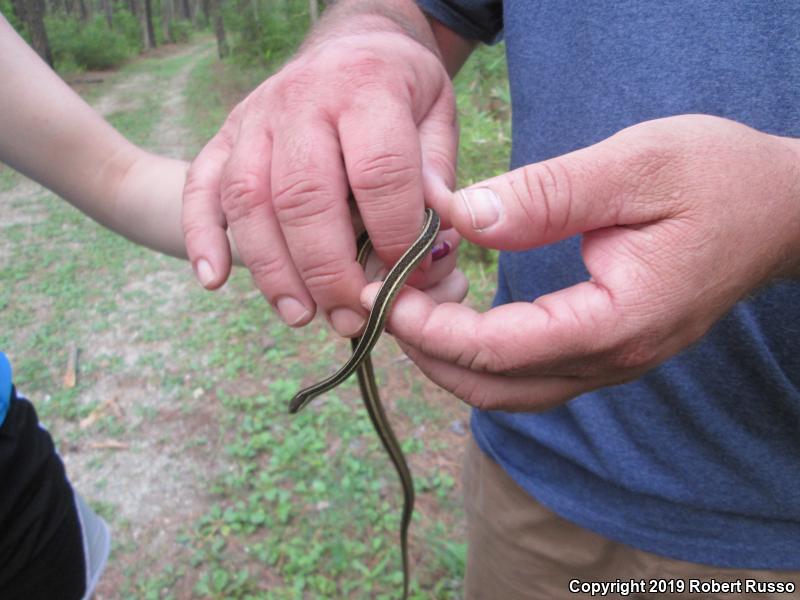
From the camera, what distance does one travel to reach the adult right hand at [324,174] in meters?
1.13

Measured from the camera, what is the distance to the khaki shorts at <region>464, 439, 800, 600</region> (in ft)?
5.27

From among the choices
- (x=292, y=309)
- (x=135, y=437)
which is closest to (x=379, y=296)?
(x=292, y=309)

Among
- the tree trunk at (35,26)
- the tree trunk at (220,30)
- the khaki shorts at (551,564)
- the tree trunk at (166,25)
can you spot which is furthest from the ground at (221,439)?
the tree trunk at (166,25)

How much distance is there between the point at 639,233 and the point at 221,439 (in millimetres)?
3622

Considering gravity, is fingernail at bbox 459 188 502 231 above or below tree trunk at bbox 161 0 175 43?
above

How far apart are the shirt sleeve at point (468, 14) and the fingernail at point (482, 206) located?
1053 millimetres

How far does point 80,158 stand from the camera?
178cm

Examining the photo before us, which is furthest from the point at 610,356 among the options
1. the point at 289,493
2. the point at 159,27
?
the point at 159,27

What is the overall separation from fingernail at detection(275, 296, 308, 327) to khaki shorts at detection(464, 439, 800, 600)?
3.60 ft

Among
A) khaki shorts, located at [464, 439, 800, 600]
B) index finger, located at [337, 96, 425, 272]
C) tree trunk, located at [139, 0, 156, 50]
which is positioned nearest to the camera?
index finger, located at [337, 96, 425, 272]

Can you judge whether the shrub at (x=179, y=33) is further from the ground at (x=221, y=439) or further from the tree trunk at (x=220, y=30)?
the ground at (x=221, y=439)

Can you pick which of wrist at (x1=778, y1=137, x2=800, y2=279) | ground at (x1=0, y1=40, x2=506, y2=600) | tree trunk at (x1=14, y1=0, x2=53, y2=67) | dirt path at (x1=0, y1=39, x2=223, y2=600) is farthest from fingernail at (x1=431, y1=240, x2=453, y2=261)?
tree trunk at (x1=14, y1=0, x2=53, y2=67)

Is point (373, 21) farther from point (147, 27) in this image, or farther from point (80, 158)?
point (147, 27)

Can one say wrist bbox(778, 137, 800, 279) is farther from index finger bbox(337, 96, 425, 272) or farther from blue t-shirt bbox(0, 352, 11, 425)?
blue t-shirt bbox(0, 352, 11, 425)
